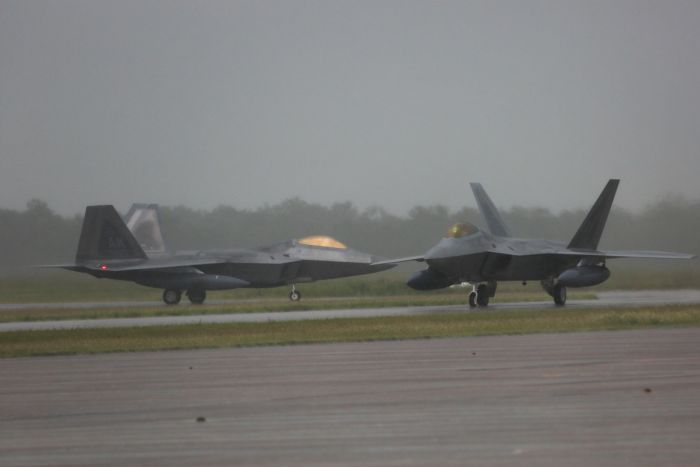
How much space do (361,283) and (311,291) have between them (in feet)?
6.78

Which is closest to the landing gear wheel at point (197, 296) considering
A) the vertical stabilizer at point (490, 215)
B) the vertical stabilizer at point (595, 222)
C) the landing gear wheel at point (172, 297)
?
the landing gear wheel at point (172, 297)

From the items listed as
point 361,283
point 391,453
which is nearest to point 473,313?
point 361,283

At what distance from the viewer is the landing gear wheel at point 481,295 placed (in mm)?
32250

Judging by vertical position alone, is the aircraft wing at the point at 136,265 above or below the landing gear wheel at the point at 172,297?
above

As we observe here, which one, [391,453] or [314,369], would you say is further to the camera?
[314,369]

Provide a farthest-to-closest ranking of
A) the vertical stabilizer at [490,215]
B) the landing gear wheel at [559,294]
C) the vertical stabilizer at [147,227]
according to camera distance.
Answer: the vertical stabilizer at [147,227] → the vertical stabilizer at [490,215] → the landing gear wheel at [559,294]

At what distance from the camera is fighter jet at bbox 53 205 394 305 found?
39125 mm

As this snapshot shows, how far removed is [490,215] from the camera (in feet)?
125

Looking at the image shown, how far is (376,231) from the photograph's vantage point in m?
56.2

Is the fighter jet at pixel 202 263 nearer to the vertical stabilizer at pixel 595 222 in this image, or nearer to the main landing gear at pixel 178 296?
the main landing gear at pixel 178 296

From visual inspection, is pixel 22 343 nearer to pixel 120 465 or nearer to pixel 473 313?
pixel 473 313

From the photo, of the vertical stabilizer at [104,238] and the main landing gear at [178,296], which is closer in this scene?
the main landing gear at [178,296]

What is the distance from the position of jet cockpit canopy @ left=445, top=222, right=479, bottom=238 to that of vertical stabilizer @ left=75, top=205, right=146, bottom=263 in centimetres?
Answer: 1321

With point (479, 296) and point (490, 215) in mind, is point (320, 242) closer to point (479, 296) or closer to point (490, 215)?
point (490, 215)
